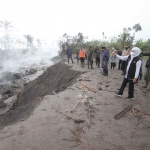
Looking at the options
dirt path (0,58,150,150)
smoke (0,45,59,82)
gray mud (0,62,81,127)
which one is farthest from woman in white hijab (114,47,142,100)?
smoke (0,45,59,82)

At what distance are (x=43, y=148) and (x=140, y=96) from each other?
14.7 ft

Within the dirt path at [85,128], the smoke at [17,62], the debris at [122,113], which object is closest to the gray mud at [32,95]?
the dirt path at [85,128]

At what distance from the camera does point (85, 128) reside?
13.3 feet

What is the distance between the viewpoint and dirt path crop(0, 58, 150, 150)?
347cm

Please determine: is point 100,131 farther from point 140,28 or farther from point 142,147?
point 140,28

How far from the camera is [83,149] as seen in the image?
332 cm

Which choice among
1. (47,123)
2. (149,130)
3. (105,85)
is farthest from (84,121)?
(105,85)

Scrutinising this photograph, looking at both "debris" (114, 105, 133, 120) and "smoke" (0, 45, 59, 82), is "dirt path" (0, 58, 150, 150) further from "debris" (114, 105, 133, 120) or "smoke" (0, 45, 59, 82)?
"smoke" (0, 45, 59, 82)

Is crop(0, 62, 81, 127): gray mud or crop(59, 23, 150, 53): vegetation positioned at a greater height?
crop(59, 23, 150, 53): vegetation

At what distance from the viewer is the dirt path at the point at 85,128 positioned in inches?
137

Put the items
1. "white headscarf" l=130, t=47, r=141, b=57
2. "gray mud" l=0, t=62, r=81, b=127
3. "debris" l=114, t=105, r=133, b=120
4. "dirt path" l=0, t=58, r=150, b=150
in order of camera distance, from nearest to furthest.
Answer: "dirt path" l=0, t=58, r=150, b=150, "debris" l=114, t=105, r=133, b=120, "white headscarf" l=130, t=47, r=141, b=57, "gray mud" l=0, t=62, r=81, b=127

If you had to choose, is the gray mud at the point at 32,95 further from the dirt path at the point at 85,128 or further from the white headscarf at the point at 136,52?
the white headscarf at the point at 136,52

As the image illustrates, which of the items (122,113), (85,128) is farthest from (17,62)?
(85,128)

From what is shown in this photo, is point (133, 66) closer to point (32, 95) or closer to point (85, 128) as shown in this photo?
point (85, 128)
